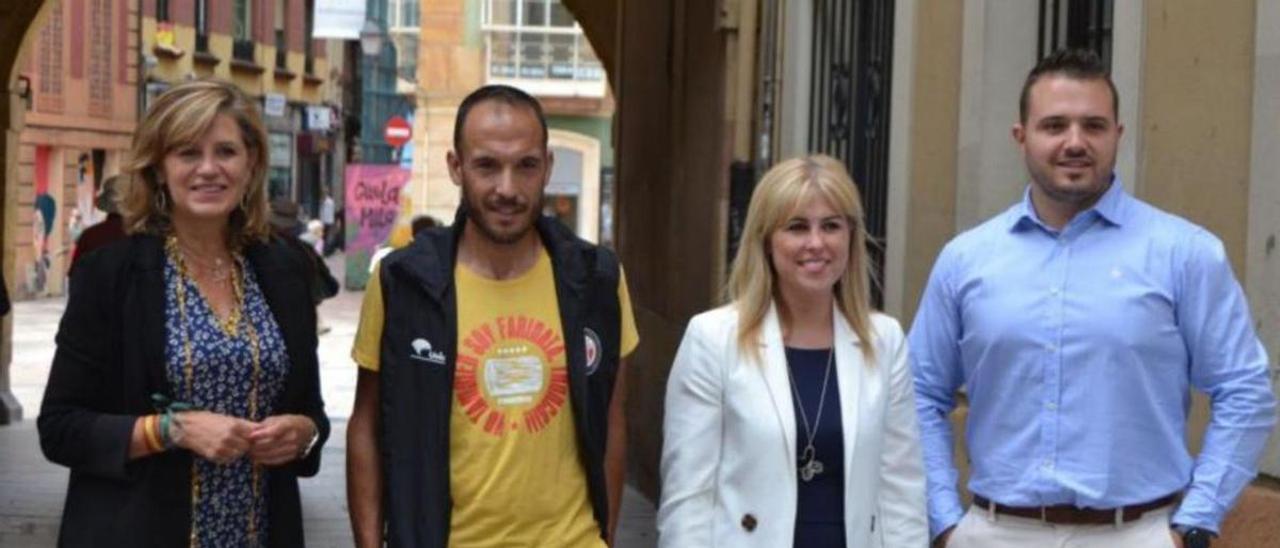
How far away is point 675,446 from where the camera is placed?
181 inches

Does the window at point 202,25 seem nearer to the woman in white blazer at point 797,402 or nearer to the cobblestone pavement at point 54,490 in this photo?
the cobblestone pavement at point 54,490

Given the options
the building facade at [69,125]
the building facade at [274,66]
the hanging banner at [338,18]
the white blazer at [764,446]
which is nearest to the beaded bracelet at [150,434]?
the white blazer at [764,446]

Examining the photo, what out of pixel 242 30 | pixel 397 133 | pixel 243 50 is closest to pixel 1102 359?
pixel 397 133

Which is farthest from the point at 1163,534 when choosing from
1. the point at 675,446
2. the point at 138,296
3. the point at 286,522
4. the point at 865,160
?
the point at 865,160

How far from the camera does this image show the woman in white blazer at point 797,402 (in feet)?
14.8

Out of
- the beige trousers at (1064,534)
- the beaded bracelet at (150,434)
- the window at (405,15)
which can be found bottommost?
the beige trousers at (1064,534)

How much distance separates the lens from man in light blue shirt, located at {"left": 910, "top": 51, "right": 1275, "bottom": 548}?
457cm

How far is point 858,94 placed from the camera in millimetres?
9414

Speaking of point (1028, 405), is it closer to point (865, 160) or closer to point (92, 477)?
point (92, 477)

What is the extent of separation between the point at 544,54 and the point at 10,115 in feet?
93.4

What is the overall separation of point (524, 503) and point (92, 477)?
0.79 metres

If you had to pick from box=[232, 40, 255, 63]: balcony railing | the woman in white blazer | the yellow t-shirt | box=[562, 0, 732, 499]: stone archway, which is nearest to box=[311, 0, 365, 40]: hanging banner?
box=[232, 40, 255, 63]: balcony railing

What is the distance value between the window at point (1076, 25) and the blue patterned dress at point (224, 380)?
335 cm

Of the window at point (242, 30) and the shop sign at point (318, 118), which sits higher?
the window at point (242, 30)
